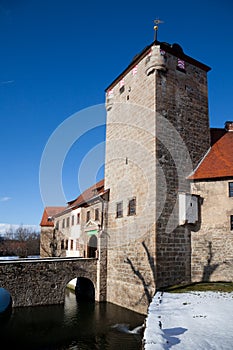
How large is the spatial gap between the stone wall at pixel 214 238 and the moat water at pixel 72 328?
4116 mm

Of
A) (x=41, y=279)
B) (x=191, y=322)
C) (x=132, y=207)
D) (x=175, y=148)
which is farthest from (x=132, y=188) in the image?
(x=191, y=322)

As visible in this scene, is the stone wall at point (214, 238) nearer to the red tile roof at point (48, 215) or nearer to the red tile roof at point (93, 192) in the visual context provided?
the red tile roof at point (93, 192)

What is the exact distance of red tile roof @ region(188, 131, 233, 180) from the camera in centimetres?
1598

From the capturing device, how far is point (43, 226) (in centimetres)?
3612

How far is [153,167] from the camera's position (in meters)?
15.8

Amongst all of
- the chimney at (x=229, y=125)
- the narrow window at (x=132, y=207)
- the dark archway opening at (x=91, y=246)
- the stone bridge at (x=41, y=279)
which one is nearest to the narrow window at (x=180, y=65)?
the chimney at (x=229, y=125)

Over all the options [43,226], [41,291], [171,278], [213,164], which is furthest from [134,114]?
[43,226]

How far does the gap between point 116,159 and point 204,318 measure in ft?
43.0

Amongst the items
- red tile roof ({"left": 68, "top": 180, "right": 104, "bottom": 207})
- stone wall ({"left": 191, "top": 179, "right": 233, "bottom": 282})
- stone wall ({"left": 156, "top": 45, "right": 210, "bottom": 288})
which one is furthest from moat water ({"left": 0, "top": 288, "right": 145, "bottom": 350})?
red tile roof ({"left": 68, "top": 180, "right": 104, "bottom": 207})

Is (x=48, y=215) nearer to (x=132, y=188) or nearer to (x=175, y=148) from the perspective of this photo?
(x=132, y=188)

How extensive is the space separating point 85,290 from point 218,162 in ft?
44.2

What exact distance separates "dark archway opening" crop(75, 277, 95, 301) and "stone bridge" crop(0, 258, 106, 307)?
1.68 m

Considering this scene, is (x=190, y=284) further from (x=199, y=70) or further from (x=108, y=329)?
(x=199, y=70)

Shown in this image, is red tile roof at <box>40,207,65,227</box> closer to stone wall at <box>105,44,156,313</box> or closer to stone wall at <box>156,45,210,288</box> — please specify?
stone wall at <box>105,44,156,313</box>
